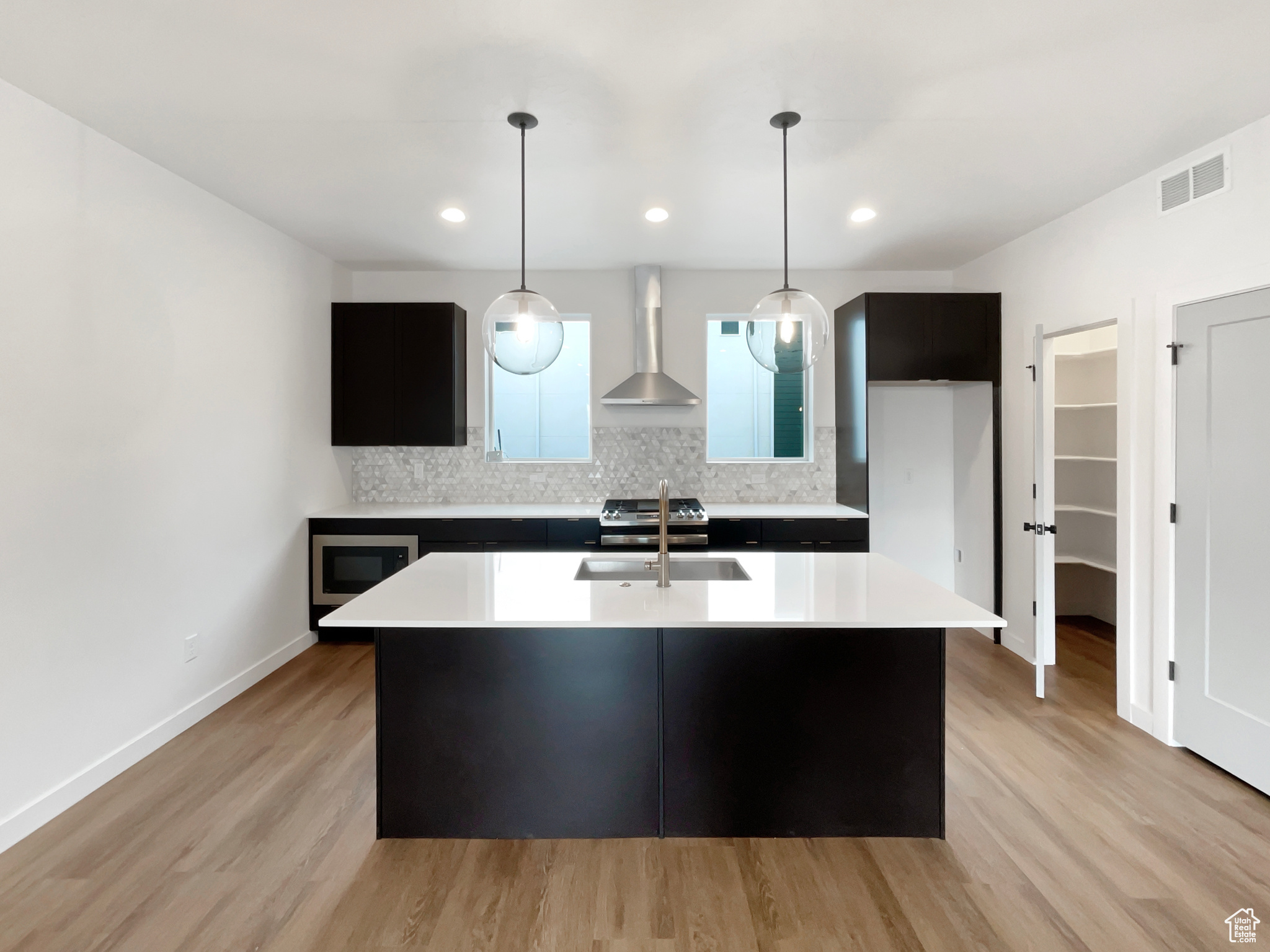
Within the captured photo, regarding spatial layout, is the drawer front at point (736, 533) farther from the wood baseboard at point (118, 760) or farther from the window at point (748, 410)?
the wood baseboard at point (118, 760)

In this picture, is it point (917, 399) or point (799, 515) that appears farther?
point (917, 399)

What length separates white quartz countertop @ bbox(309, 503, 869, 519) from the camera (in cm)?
461

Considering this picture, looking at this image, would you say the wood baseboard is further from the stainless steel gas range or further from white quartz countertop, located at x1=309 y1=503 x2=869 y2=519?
the stainless steel gas range

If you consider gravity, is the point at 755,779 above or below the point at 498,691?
A: below

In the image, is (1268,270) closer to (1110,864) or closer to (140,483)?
(1110,864)

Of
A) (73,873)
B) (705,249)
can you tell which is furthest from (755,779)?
(705,249)

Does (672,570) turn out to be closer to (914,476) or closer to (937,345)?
(937,345)

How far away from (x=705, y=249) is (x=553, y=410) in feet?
5.62

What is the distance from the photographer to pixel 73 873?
86.2 inches

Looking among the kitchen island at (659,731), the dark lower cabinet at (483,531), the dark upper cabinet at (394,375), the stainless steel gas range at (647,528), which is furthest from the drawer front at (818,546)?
the dark upper cabinet at (394,375)

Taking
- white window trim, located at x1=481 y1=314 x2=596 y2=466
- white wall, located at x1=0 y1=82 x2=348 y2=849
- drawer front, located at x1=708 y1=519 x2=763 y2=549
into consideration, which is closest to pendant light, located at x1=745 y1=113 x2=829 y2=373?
drawer front, located at x1=708 y1=519 x2=763 y2=549

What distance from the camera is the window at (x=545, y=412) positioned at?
540cm

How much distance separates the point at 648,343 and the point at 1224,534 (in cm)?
343
